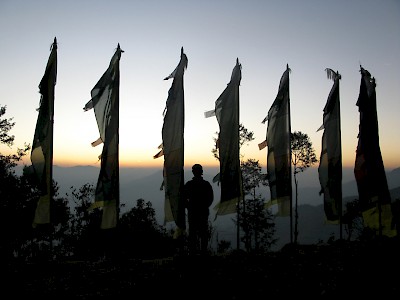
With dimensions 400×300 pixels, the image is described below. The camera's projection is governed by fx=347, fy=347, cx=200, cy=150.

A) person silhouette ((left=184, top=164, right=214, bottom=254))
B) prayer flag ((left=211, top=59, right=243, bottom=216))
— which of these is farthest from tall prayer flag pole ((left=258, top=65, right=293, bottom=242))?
person silhouette ((left=184, top=164, right=214, bottom=254))

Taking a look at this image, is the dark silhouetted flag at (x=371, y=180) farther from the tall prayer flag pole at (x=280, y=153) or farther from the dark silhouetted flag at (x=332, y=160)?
the tall prayer flag pole at (x=280, y=153)

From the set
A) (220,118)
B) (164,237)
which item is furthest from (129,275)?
(164,237)

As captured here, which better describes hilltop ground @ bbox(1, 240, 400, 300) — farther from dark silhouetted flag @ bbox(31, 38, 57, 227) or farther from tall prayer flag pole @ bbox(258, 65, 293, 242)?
tall prayer flag pole @ bbox(258, 65, 293, 242)

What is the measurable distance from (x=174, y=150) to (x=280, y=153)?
4.07m

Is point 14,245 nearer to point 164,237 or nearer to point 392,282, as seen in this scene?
point 164,237

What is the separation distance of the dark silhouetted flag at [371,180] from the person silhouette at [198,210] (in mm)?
5215

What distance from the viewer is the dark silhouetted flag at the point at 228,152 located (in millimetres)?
11195

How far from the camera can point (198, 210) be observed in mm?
9609

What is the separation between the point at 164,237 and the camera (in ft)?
150

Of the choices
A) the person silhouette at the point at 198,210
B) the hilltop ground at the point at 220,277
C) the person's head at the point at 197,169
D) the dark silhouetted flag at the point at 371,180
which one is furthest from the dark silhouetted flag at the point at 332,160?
the person's head at the point at 197,169

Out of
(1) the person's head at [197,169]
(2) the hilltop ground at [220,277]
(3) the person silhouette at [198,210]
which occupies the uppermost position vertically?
(1) the person's head at [197,169]

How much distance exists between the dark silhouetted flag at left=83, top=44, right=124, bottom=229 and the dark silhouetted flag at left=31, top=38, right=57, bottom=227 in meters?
1.08

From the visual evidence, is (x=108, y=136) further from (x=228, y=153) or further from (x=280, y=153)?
(x=280, y=153)

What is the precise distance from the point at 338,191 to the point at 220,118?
15.5 feet
